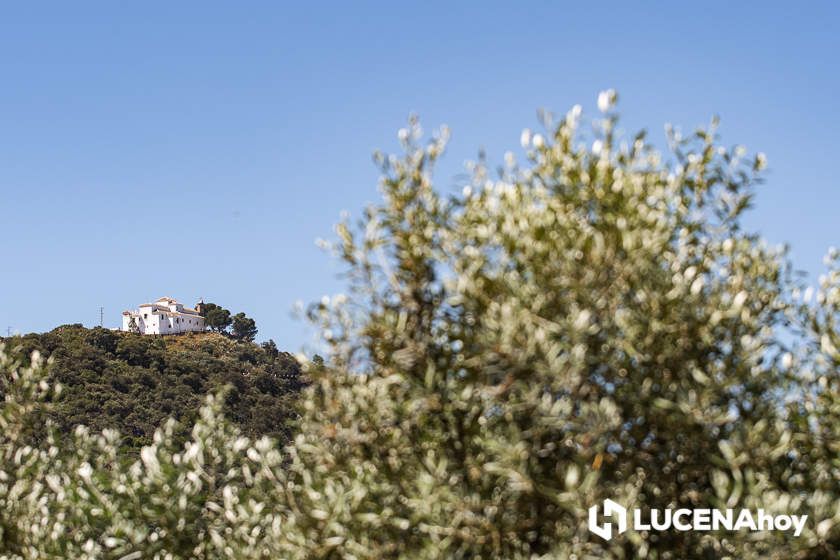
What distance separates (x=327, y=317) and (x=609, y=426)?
10.2 feet

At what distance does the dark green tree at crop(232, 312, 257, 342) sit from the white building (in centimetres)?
533

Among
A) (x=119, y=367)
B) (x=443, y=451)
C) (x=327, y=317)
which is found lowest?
(x=443, y=451)

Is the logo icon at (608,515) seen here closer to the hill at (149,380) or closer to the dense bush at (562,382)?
the dense bush at (562,382)

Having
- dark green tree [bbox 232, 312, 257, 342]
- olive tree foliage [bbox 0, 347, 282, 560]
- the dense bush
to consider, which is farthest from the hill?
the dense bush

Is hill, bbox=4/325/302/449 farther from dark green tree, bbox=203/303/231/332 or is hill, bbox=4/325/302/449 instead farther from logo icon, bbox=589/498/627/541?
logo icon, bbox=589/498/627/541

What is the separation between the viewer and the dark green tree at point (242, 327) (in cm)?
15825

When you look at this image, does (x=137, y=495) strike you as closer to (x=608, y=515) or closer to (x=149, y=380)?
(x=608, y=515)

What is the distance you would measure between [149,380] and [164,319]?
6530cm

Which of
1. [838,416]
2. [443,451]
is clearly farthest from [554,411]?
[838,416]

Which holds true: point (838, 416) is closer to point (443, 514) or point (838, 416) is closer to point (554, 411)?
point (554, 411)

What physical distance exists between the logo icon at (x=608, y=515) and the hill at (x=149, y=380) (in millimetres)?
62922

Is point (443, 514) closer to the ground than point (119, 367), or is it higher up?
closer to the ground

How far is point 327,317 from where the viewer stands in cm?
1021

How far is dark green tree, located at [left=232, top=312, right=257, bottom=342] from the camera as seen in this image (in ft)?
519
